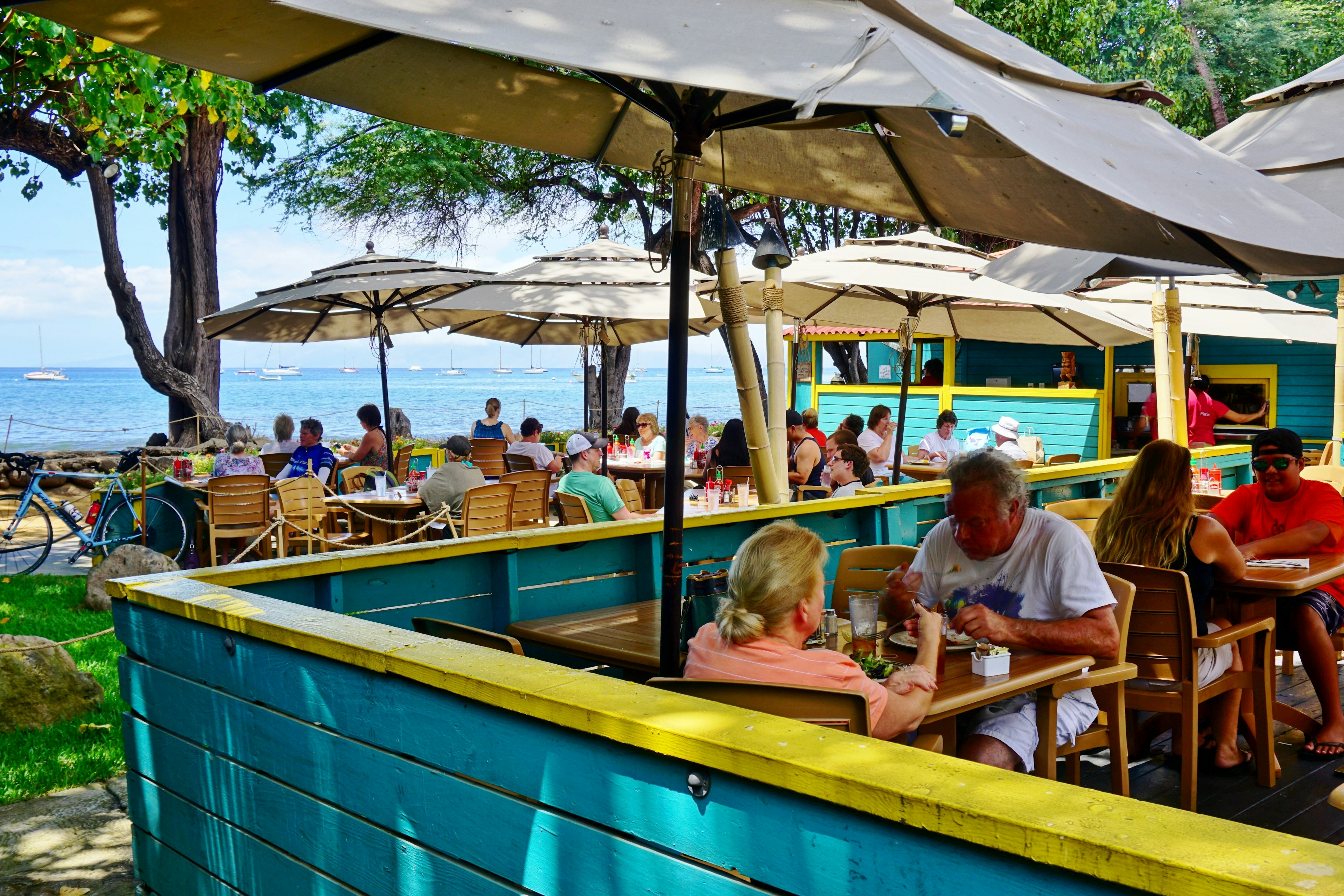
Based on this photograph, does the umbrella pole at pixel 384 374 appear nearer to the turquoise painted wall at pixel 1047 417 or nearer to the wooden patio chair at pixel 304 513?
the wooden patio chair at pixel 304 513

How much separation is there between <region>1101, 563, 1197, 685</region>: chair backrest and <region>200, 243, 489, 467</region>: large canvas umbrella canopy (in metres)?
7.33

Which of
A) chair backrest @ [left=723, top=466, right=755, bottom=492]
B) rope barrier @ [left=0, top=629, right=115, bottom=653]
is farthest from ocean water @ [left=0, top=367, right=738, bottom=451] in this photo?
rope barrier @ [left=0, top=629, right=115, bottom=653]

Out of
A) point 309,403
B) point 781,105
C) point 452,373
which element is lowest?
point 309,403

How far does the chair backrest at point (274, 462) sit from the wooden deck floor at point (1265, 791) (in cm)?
947

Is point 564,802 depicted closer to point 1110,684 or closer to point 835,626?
point 835,626

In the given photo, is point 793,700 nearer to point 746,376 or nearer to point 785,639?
point 785,639

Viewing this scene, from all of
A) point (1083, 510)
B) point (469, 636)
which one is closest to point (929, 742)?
point (469, 636)

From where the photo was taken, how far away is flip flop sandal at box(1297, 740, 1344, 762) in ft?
14.6

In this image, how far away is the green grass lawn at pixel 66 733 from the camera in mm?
4969

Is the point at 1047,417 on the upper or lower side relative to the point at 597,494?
upper

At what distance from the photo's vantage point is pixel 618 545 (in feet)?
14.4

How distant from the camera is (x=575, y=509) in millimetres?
7125

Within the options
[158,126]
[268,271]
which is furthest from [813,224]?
[268,271]

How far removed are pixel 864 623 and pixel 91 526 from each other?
9898 millimetres
